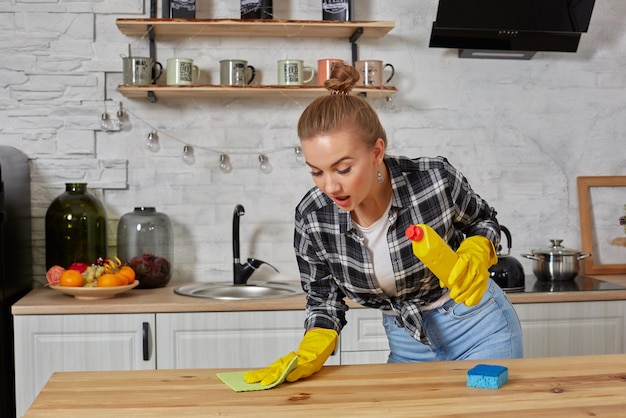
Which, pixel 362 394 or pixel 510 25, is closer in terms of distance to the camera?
pixel 362 394

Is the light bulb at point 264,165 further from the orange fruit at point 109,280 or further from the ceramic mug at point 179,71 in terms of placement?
the orange fruit at point 109,280

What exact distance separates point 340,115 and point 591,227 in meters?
2.24

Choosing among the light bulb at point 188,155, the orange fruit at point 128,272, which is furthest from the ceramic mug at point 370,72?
the orange fruit at point 128,272

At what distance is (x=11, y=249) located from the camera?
319 centimetres

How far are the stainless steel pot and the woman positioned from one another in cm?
127

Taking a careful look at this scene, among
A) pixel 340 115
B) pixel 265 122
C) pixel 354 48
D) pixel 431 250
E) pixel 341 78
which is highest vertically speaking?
pixel 354 48

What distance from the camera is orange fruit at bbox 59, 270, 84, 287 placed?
3.06 meters

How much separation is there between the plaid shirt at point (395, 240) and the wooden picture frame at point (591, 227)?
168 cm

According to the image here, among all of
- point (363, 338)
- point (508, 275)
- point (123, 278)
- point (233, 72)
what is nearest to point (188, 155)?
point (233, 72)

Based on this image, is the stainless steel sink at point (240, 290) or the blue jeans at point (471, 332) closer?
the blue jeans at point (471, 332)

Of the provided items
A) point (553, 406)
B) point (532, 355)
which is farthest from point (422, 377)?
point (532, 355)

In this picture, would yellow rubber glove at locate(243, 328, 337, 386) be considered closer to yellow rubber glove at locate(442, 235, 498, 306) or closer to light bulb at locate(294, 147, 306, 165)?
yellow rubber glove at locate(442, 235, 498, 306)

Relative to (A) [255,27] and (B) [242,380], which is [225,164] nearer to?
(A) [255,27]

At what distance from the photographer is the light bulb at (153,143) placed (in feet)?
11.6
